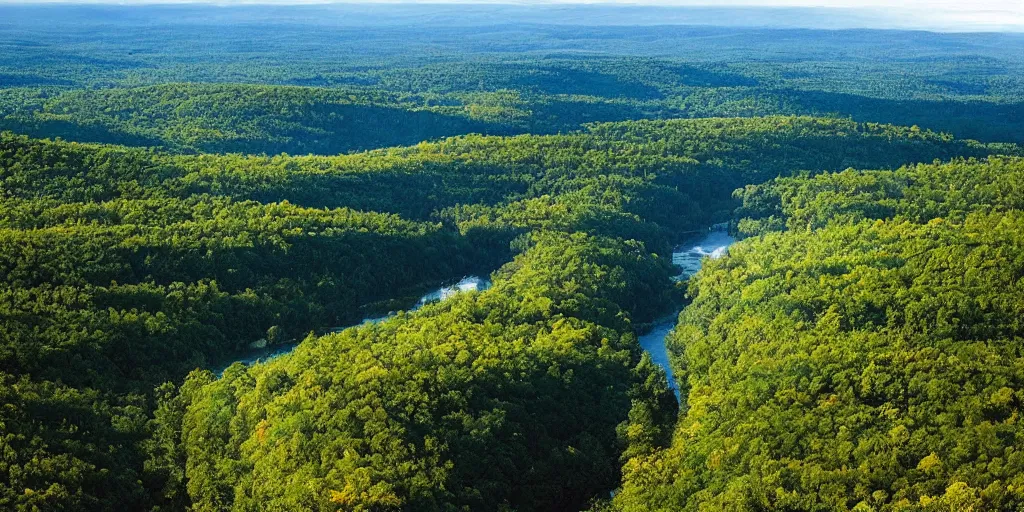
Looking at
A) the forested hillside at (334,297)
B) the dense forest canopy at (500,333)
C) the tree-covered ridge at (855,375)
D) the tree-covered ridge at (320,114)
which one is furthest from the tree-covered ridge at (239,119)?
the tree-covered ridge at (855,375)

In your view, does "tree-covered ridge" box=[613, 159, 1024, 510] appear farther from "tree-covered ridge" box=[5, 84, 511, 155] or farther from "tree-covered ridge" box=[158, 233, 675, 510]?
"tree-covered ridge" box=[5, 84, 511, 155]

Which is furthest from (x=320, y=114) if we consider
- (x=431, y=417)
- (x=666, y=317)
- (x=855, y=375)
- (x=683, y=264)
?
(x=855, y=375)

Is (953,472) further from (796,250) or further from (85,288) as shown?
(85,288)

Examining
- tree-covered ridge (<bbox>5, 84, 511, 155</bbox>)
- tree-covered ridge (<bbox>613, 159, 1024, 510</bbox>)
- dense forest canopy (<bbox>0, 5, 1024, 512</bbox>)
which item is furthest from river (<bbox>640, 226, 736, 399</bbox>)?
tree-covered ridge (<bbox>5, 84, 511, 155</bbox>)

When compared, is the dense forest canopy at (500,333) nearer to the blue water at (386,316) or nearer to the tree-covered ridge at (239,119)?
the blue water at (386,316)

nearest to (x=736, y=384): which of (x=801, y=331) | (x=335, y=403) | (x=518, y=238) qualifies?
(x=801, y=331)

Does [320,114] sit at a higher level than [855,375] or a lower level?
lower

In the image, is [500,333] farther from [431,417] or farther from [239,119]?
[239,119]
